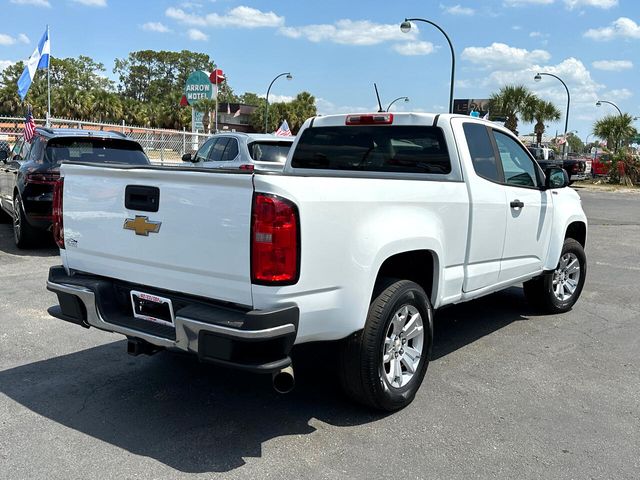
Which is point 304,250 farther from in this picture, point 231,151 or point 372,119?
point 231,151

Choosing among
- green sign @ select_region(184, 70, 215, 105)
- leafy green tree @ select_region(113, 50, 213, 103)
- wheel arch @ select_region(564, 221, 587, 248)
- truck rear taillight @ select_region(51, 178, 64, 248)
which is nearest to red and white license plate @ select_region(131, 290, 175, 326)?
truck rear taillight @ select_region(51, 178, 64, 248)

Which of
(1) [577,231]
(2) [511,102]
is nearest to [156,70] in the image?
(2) [511,102]

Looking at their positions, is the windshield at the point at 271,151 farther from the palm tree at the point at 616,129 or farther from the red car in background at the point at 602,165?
the palm tree at the point at 616,129

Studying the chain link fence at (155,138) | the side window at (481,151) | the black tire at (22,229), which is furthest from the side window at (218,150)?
the chain link fence at (155,138)

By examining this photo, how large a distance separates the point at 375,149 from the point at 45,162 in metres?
5.57

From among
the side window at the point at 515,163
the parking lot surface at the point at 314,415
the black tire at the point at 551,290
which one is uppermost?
the side window at the point at 515,163

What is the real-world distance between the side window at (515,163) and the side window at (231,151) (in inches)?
263

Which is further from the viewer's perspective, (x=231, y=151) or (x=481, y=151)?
(x=231, y=151)

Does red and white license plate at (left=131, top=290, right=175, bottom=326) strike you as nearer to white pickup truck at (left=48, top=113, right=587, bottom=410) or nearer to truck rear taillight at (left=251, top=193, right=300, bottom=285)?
white pickup truck at (left=48, top=113, right=587, bottom=410)

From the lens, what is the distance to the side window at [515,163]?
499 cm

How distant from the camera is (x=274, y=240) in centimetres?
287

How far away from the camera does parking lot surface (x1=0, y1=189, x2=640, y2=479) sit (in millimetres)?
3080

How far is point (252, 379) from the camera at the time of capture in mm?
4211

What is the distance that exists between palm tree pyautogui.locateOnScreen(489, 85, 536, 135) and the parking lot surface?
143 feet
